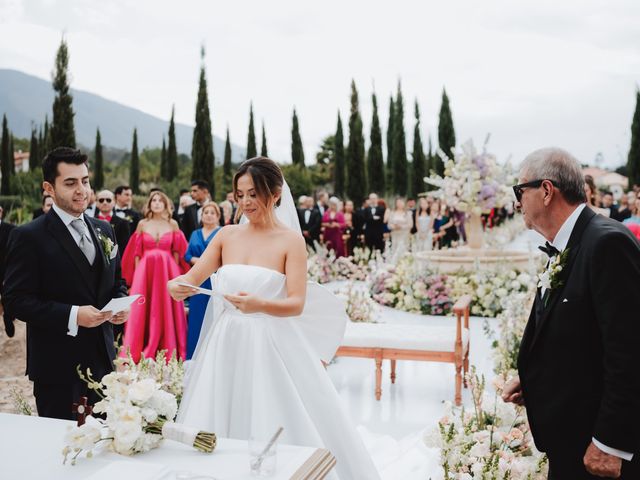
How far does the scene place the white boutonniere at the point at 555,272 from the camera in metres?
2.10

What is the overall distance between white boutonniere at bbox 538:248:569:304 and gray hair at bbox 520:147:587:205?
21cm

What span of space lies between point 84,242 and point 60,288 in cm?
Result: 29

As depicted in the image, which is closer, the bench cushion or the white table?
the white table

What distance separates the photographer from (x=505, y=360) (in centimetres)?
464

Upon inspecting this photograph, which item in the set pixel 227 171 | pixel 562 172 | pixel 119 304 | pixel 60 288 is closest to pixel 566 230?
pixel 562 172

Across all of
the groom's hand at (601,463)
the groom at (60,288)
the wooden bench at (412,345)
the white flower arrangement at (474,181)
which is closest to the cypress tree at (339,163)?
the white flower arrangement at (474,181)

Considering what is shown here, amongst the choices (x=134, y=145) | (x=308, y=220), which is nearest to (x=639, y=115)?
(x=308, y=220)

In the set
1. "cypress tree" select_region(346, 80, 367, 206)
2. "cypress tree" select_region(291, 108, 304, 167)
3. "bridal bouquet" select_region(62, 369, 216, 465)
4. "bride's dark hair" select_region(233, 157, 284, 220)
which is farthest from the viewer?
"cypress tree" select_region(291, 108, 304, 167)

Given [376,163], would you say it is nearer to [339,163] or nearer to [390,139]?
[339,163]

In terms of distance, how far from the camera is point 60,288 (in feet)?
9.84

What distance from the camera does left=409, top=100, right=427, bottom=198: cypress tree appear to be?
33.6m

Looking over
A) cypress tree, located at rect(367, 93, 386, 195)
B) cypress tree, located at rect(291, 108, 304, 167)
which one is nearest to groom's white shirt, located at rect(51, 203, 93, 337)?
cypress tree, located at rect(367, 93, 386, 195)

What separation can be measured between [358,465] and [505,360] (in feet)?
6.87

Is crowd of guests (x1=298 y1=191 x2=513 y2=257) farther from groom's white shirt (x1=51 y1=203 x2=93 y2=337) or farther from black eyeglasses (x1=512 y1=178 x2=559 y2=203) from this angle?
black eyeglasses (x1=512 y1=178 x2=559 y2=203)
